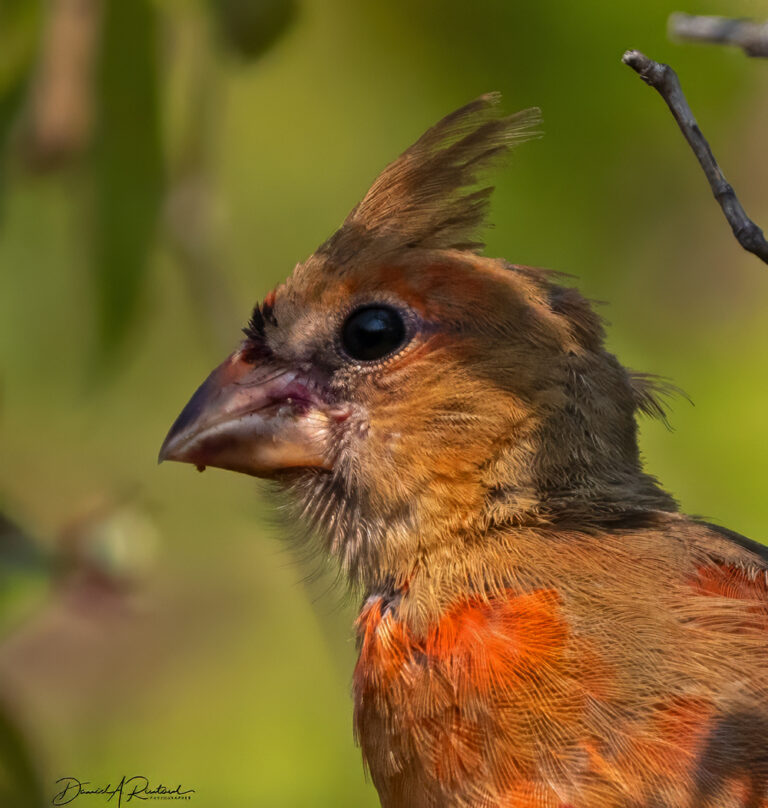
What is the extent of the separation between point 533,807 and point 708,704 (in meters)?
0.34

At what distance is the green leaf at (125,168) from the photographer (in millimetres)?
3135

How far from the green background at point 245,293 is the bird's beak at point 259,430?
0.81 feet

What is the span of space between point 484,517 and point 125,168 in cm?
123

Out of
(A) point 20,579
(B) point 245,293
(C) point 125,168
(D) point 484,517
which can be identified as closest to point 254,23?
(C) point 125,168

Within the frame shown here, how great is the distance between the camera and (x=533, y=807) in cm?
226

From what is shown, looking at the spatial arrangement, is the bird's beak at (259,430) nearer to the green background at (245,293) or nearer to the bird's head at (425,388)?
the bird's head at (425,388)

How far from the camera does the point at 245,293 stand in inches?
174

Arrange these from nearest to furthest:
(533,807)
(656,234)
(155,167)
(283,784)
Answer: (533,807), (155,167), (283,784), (656,234)

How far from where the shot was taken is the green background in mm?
3160

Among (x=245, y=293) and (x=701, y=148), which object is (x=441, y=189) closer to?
(x=701, y=148)

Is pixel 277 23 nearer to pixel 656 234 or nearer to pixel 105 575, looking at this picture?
pixel 105 575

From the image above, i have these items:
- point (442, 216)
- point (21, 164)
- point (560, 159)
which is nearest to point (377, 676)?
point (442, 216)

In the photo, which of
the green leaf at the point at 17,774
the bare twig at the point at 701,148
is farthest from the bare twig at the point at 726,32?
the green leaf at the point at 17,774
